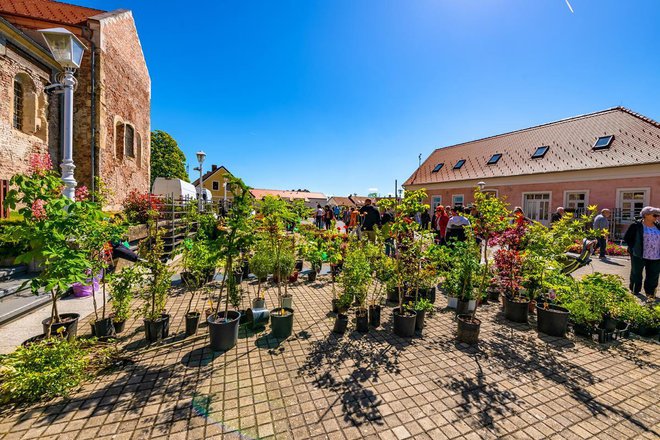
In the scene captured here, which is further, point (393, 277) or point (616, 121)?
point (616, 121)

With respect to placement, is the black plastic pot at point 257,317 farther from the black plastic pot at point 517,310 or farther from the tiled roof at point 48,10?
the tiled roof at point 48,10

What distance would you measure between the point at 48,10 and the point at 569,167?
90.1ft

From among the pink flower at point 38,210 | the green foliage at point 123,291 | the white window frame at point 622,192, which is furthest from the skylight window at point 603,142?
the pink flower at point 38,210

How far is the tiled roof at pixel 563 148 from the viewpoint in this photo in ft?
48.9

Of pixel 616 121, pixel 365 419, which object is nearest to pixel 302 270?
pixel 365 419

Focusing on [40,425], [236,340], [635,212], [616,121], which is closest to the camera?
[40,425]

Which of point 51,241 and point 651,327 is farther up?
point 51,241

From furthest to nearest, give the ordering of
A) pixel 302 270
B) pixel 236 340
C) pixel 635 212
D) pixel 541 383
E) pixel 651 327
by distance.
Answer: pixel 635 212
pixel 302 270
pixel 651 327
pixel 236 340
pixel 541 383

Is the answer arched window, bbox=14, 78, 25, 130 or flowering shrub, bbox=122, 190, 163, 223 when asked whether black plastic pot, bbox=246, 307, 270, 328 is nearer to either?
flowering shrub, bbox=122, 190, 163, 223

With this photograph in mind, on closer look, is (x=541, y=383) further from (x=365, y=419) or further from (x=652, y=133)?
(x=652, y=133)

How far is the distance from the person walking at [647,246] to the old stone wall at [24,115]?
16072 millimetres

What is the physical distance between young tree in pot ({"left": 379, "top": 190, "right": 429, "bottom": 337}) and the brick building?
30.0 ft

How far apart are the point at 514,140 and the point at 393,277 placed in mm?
23508

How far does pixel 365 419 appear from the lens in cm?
254
